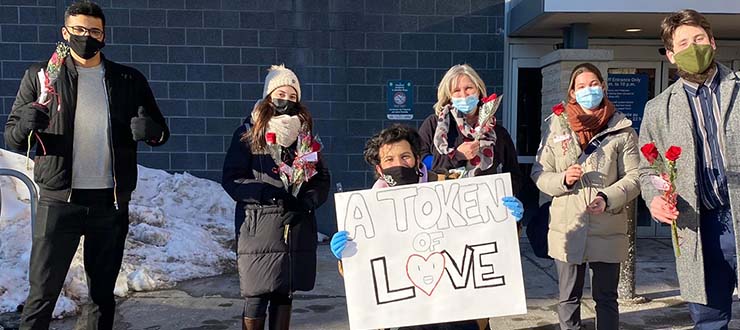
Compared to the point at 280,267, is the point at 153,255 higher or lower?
lower

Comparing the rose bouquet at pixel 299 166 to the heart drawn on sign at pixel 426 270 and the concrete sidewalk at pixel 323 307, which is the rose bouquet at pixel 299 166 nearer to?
the heart drawn on sign at pixel 426 270

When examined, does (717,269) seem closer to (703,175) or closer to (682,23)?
(703,175)

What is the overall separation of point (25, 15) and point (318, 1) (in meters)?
3.64

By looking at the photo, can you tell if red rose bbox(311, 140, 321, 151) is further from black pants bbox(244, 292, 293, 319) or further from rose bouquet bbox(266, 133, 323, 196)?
black pants bbox(244, 292, 293, 319)

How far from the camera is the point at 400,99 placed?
7773 millimetres

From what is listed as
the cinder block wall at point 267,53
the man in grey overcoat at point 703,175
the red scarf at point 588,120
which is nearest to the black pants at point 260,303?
the red scarf at point 588,120

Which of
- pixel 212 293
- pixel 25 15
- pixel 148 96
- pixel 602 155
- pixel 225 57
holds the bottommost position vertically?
pixel 212 293

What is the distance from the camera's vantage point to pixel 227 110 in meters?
7.78

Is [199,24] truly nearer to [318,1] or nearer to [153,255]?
[318,1]

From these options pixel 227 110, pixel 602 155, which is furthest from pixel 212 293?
pixel 602 155

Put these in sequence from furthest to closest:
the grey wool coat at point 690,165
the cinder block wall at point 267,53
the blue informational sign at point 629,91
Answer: the blue informational sign at point 629,91 → the cinder block wall at point 267,53 → the grey wool coat at point 690,165

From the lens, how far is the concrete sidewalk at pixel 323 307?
15.3ft

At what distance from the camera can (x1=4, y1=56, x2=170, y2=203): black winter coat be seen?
3.30m

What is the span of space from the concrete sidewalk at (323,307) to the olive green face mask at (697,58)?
2.38 m
